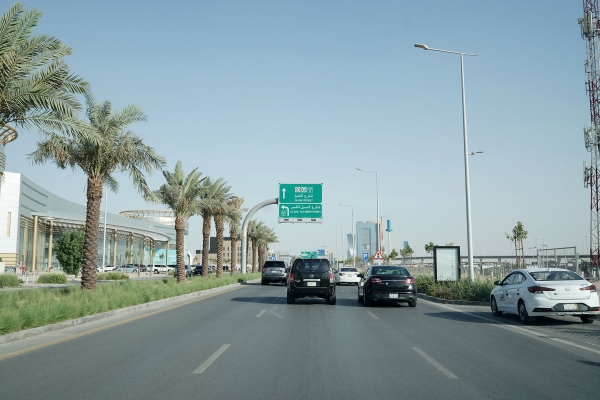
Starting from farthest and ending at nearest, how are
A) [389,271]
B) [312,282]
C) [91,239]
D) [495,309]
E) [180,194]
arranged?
[180,194] → [91,239] → [389,271] → [312,282] → [495,309]

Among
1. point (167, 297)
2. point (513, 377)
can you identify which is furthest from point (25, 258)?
point (513, 377)

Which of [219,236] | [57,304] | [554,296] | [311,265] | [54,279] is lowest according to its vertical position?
[54,279]

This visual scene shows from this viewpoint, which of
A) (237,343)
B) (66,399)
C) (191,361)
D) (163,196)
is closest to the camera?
(66,399)

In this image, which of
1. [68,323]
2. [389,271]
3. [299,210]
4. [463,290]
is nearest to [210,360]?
[68,323]

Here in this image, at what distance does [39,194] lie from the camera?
252ft

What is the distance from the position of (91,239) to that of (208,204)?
17.4 m

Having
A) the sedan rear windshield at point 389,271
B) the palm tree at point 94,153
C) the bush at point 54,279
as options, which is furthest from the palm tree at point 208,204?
the sedan rear windshield at point 389,271

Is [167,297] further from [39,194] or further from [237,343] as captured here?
[39,194]

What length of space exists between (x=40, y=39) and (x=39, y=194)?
67401 millimetres

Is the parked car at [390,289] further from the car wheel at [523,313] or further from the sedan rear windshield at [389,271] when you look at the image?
the car wheel at [523,313]

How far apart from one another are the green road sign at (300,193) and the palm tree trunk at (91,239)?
72.3 ft

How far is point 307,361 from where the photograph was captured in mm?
9242

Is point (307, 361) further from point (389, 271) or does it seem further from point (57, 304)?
point (389, 271)

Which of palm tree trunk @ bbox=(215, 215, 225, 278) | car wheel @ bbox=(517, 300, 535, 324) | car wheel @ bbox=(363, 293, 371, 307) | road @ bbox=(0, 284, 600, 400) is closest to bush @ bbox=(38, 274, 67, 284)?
palm tree trunk @ bbox=(215, 215, 225, 278)
